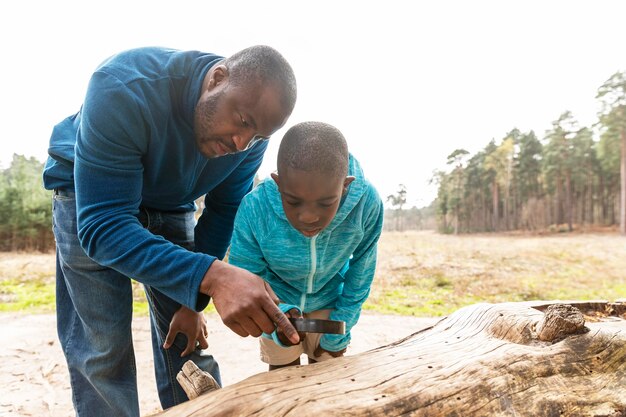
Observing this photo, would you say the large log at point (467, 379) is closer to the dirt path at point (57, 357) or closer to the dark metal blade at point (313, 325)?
the dark metal blade at point (313, 325)

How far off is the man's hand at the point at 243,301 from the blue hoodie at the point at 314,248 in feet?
1.69

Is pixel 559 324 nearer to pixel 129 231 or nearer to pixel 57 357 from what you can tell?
pixel 129 231

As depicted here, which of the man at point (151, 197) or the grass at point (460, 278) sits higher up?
the man at point (151, 197)

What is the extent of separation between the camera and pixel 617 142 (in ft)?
49.2

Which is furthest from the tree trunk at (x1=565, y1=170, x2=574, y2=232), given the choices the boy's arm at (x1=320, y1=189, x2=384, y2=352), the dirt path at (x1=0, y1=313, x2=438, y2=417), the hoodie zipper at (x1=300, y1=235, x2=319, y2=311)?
the hoodie zipper at (x1=300, y1=235, x2=319, y2=311)

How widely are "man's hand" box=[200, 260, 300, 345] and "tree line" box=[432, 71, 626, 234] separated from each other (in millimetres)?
17031

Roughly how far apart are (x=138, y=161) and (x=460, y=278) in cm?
866

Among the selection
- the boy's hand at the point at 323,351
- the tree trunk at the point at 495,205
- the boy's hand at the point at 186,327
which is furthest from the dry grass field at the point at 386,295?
the tree trunk at the point at 495,205

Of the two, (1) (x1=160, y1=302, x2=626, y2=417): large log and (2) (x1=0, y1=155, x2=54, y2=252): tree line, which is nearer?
(1) (x1=160, y1=302, x2=626, y2=417): large log

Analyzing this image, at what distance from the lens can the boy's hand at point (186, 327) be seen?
1.73 m

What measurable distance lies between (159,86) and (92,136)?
0.88 feet

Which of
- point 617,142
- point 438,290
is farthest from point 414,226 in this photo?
point 438,290

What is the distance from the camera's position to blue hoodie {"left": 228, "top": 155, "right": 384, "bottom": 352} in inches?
65.0

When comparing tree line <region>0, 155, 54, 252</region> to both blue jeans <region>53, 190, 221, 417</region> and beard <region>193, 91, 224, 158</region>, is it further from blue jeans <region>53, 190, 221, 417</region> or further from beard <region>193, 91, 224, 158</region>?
beard <region>193, 91, 224, 158</region>
